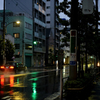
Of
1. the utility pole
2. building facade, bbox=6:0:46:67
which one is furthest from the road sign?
building facade, bbox=6:0:46:67

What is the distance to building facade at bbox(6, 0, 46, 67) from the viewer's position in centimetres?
5475

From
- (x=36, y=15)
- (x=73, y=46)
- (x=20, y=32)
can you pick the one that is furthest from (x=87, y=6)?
(x=36, y=15)

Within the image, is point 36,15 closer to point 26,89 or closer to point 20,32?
point 20,32

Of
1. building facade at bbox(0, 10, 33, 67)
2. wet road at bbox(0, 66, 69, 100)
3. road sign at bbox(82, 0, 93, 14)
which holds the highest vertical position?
building facade at bbox(0, 10, 33, 67)

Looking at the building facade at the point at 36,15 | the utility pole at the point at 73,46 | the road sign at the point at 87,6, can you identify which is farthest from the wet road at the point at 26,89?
the building facade at the point at 36,15

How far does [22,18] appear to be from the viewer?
49.7m

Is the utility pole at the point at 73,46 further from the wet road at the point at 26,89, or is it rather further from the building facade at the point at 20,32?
Result: the building facade at the point at 20,32

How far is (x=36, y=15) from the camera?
2234 inches

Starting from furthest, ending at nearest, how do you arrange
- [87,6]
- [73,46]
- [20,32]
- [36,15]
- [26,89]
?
[36,15]
[20,32]
[26,89]
[73,46]
[87,6]

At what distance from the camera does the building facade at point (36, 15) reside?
54.8 metres

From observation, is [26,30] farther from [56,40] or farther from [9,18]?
[56,40]

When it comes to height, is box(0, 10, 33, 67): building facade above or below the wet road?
above

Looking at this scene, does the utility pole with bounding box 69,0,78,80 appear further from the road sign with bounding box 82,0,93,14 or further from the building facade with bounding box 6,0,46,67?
the building facade with bounding box 6,0,46,67

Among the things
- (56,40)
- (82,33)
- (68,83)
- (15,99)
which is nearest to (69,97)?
(68,83)
